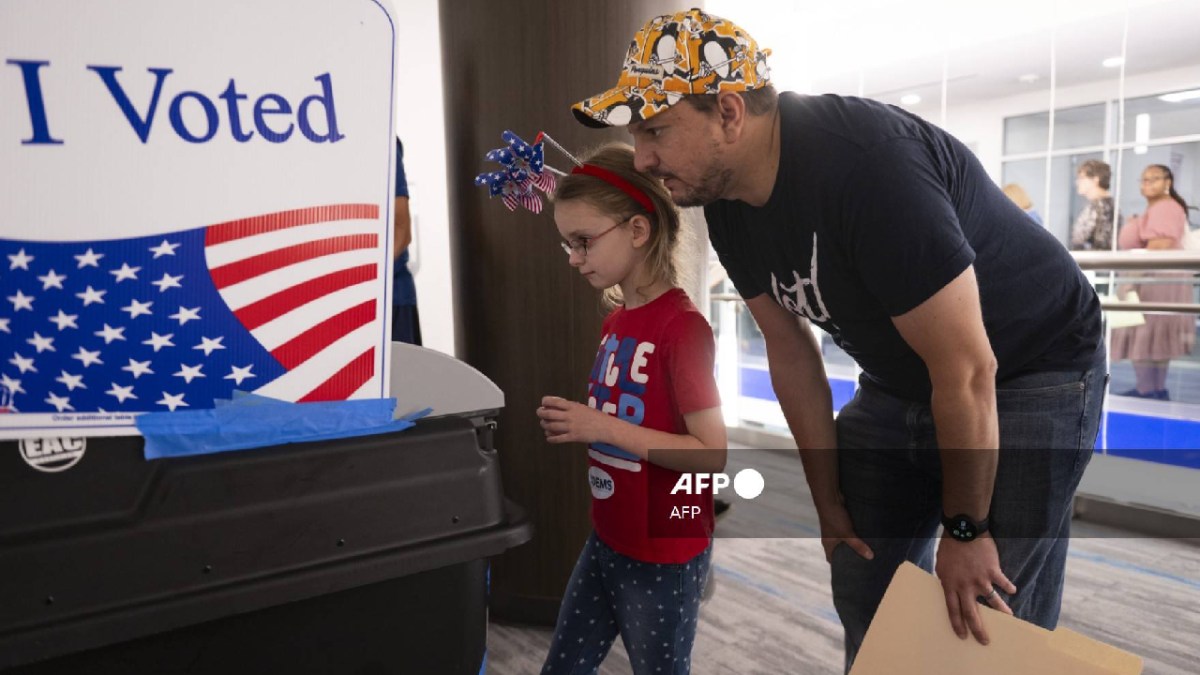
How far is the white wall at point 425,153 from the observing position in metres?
3.99

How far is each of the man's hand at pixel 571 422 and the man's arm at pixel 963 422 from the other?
0.43 metres

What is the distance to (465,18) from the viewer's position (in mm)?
2047

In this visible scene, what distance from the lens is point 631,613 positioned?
118cm

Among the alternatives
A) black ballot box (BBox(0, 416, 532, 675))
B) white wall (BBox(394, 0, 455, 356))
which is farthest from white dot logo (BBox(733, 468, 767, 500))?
black ballot box (BBox(0, 416, 532, 675))

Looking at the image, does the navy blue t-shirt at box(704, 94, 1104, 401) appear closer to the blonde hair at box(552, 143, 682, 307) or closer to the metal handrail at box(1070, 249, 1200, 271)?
the blonde hair at box(552, 143, 682, 307)

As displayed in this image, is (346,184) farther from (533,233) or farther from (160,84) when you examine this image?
(533,233)

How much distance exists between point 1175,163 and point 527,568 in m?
9.59

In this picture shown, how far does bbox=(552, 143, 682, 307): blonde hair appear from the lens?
125 cm

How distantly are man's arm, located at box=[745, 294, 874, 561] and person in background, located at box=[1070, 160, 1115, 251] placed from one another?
5781 millimetres

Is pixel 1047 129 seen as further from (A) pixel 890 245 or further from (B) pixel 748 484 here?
(A) pixel 890 245

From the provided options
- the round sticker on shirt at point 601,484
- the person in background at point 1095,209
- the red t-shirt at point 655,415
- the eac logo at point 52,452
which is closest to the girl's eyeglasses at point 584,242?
the red t-shirt at point 655,415

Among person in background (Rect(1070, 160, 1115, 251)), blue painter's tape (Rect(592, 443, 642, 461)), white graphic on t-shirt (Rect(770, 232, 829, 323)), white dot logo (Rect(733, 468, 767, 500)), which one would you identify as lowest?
white dot logo (Rect(733, 468, 767, 500))

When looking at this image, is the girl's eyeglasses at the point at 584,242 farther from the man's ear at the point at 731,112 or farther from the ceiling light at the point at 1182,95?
the ceiling light at the point at 1182,95

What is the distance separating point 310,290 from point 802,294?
72 cm
